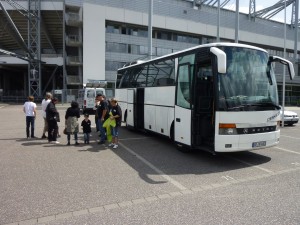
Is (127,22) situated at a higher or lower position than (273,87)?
higher

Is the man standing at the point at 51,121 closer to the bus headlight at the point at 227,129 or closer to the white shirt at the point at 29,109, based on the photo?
the white shirt at the point at 29,109

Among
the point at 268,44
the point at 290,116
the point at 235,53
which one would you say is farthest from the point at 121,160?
the point at 268,44

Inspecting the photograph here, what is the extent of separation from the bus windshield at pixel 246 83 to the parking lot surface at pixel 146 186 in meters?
1.59

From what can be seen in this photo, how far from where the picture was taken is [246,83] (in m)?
6.86

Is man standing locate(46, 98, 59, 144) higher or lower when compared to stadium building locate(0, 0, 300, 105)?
lower

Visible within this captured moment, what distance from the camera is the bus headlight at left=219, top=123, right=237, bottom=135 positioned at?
21.6 ft

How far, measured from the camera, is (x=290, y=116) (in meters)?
16.0

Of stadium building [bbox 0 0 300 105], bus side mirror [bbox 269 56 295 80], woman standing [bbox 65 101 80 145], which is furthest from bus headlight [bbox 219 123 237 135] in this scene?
stadium building [bbox 0 0 300 105]

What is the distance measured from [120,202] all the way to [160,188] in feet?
3.29

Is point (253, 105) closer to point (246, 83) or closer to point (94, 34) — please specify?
point (246, 83)

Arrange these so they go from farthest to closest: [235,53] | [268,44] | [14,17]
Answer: [268,44] → [14,17] → [235,53]

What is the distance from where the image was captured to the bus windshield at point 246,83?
666 centimetres

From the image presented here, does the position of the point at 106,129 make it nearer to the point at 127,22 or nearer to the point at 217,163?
the point at 217,163

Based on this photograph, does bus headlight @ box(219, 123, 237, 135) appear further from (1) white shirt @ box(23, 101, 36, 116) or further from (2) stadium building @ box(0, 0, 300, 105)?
(2) stadium building @ box(0, 0, 300, 105)
